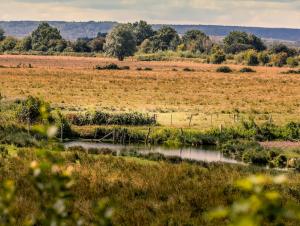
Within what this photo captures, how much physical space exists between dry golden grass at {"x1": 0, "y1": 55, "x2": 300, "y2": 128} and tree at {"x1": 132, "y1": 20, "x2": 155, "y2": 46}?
100837 mm

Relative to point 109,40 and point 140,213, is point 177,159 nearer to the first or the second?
point 140,213

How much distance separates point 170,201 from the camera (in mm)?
15789

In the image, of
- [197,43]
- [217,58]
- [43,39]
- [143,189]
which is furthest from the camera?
[197,43]

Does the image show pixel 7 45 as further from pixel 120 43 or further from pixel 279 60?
pixel 279 60

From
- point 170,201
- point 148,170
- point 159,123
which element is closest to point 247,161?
point 159,123

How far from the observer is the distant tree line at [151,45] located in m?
138

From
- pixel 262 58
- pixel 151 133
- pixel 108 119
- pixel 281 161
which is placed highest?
pixel 108 119

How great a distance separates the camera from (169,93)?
221 feet

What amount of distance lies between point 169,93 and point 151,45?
11080 centimetres

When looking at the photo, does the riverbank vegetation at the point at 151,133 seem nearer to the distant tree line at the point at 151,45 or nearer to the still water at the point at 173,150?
the still water at the point at 173,150

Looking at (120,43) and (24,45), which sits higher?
(120,43)

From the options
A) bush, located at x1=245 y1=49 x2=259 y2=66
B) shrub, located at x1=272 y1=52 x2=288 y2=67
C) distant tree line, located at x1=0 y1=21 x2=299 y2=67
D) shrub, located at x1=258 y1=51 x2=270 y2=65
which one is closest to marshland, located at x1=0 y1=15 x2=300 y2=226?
shrub, located at x1=272 y1=52 x2=288 y2=67

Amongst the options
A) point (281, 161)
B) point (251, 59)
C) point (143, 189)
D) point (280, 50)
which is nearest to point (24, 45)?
point (251, 59)

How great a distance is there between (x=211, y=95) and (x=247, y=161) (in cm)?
3329
